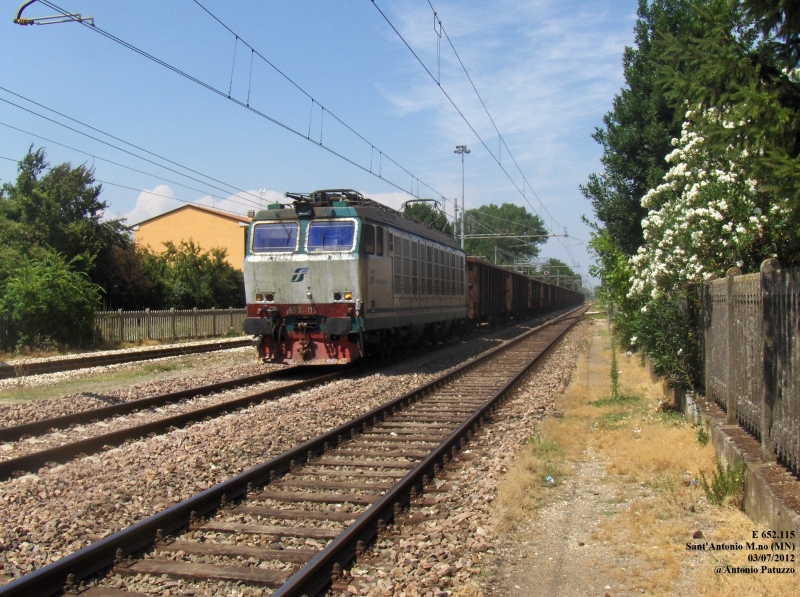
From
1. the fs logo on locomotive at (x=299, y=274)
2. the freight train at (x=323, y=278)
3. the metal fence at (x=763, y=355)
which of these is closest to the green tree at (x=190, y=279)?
the freight train at (x=323, y=278)

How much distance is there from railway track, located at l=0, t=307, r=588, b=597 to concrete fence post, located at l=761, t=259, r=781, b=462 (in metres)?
2.73

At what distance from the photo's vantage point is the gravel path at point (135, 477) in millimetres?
5359

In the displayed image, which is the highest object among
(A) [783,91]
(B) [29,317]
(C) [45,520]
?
(A) [783,91]

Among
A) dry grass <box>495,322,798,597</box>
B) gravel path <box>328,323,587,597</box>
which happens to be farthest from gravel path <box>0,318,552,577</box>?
dry grass <box>495,322,798,597</box>

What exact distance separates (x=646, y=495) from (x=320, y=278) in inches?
374

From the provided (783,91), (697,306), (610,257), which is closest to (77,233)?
(610,257)

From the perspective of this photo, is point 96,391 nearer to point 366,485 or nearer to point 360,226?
point 360,226

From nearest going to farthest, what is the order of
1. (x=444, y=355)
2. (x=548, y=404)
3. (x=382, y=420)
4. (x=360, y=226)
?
1. (x=382, y=420)
2. (x=548, y=404)
3. (x=360, y=226)
4. (x=444, y=355)

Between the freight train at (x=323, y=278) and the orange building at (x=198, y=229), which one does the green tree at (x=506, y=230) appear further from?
the freight train at (x=323, y=278)

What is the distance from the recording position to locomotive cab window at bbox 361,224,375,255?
14.8 m

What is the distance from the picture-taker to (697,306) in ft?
33.6

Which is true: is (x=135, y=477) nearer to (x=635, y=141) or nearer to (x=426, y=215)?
(x=635, y=141)

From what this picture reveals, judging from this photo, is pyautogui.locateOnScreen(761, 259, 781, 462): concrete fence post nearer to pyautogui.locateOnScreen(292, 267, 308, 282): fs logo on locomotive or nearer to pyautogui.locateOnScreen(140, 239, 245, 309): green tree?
pyautogui.locateOnScreen(292, 267, 308, 282): fs logo on locomotive

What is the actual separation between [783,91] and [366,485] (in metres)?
4.61
